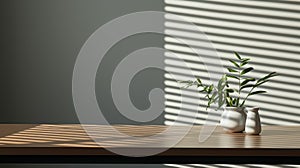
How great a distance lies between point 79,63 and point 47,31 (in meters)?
0.30

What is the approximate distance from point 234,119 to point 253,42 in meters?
1.36

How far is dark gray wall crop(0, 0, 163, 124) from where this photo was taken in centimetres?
350

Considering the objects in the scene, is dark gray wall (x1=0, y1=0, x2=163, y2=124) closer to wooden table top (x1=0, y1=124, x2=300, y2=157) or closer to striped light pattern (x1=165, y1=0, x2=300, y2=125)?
striped light pattern (x1=165, y1=0, x2=300, y2=125)

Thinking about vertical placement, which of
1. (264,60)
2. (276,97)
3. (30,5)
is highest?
(30,5)

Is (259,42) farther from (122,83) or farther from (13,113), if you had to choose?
(13,113)

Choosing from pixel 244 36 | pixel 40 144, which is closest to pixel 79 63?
pixel 244 36

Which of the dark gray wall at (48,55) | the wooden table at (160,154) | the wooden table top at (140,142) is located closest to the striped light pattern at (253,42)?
the dark gray wall at (48,55)

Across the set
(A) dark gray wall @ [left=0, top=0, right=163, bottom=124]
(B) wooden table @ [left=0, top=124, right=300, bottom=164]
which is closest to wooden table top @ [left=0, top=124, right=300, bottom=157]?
(B) wooden table @ [left=0, top=124, right=300, bottom=164]

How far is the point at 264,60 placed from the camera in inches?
140

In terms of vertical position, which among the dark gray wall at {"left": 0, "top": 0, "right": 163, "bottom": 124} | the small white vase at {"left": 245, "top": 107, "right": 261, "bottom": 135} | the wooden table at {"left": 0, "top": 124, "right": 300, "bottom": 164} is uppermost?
the dark gray wall at {"left": 0, "top": 0, "right": 163, "bottom": 124}

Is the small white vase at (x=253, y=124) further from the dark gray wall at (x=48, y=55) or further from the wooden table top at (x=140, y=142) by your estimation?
A: the dark gray wall at (x=48, y=55)

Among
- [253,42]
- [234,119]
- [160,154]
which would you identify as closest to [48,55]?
[253,42]

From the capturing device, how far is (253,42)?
355cm

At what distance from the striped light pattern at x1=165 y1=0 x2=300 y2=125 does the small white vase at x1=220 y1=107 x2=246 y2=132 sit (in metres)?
1.23
